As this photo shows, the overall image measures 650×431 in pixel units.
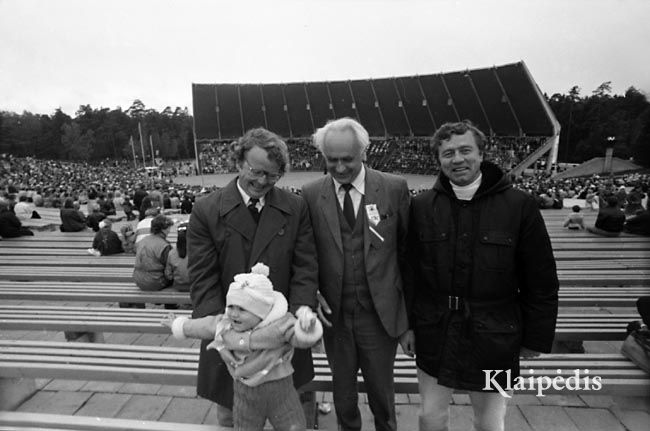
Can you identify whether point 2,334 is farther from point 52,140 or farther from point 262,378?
point 52,140

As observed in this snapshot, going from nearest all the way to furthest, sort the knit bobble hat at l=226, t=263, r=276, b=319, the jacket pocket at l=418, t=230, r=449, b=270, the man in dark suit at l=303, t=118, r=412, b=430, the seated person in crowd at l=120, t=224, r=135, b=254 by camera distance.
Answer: the knit bobble hat at l=226, t=263, r=276, b=319
the jacket pocket at l=418, t=230, r=449, b=270
the man in dark suit at l=303, t=118, r=412, b=430
the seated person in crowd at l=120, t=224, r=135, b=254

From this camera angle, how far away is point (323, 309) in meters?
2.05

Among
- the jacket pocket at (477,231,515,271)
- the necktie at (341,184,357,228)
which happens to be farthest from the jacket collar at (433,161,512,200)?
the necktie at (341,184,357,228)

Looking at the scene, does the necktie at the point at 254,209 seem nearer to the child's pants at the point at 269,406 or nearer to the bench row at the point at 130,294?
the child's pants at the point at 269,406

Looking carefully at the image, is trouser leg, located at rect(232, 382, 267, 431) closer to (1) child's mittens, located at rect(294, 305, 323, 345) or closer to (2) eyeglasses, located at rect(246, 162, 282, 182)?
(1) child's mittens, located at rect(294, 305, 323, 345)

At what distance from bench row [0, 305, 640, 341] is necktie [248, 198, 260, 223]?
148 cm

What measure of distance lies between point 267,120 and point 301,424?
39.3m

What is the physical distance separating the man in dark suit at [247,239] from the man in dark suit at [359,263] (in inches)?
6.2

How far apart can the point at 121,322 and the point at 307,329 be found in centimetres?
199

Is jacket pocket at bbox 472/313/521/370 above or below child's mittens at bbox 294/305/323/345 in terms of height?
below

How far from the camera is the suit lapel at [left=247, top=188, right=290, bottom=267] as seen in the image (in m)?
1.88

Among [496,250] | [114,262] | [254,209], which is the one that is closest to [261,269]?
[254,209]

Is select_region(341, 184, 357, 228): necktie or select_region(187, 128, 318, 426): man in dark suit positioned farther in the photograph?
select_region(341, 184, 357, 228): necktie

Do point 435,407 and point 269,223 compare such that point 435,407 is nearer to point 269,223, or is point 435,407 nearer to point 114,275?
point 269,223
